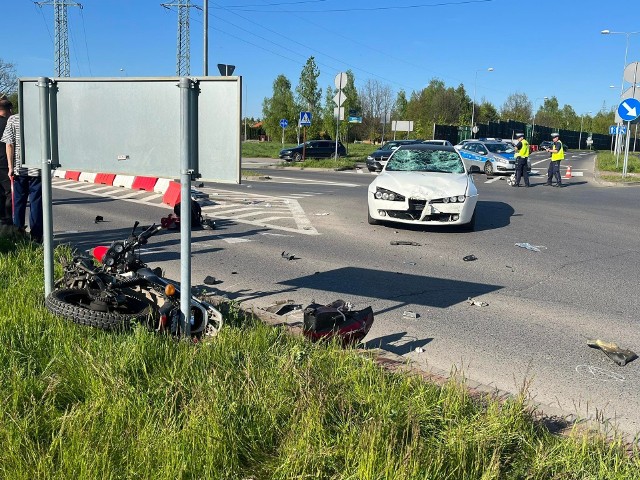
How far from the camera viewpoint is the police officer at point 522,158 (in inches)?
853

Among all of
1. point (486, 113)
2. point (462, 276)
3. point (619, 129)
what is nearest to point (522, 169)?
point (462, 276)

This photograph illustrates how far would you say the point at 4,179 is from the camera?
8.77 m

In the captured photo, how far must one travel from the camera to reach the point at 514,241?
10.4 meters

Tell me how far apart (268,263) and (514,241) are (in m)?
4.52

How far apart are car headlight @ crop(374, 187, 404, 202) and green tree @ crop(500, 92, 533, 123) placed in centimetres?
10292

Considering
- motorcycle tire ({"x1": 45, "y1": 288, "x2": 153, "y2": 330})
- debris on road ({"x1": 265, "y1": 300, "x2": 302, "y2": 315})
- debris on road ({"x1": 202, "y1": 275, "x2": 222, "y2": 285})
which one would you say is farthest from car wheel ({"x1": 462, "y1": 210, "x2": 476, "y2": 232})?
motorcycle tire ({"x1": 45, "y1": 288, "x2": 153, "y2": 330})

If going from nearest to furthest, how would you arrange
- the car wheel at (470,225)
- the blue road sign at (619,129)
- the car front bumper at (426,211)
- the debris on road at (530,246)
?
the debris on road at (530,246)
the car front bumper at (426,211)
the car wheel at (470,225)
the blue road sign at (619,129)

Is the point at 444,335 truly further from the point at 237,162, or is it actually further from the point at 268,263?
the point at 268,263

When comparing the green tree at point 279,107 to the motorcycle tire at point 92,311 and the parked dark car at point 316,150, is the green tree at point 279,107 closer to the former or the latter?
the parked dark car at point 316,150

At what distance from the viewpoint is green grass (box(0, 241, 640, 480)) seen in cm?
262

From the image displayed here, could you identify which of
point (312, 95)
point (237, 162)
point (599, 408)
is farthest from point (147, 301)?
point (312, 95)

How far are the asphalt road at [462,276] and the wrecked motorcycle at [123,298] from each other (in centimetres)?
141

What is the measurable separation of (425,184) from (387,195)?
0.68 meters

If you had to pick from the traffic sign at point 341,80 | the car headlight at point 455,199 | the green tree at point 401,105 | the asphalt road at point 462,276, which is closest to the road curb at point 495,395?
the asphalt road at point 462,276
